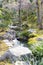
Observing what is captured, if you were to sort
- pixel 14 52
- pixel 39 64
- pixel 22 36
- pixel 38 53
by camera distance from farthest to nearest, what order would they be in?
1. pixel 22 36
2. pixel 38 53
3. pixel 14 52
4. pixel 39 64

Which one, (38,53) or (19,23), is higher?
(38,53)

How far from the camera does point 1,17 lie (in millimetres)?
17141

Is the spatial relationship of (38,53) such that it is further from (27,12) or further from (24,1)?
(24,1)

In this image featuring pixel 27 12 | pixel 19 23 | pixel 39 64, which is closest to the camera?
pixel 39 64

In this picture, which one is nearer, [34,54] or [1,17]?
[34,54]

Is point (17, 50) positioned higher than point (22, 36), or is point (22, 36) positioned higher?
point (17, 50)

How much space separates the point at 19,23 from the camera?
68.1 feet

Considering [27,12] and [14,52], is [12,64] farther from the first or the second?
[27,12]

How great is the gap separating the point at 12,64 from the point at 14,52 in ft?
2.00

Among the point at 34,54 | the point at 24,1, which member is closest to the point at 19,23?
the point at 24,1

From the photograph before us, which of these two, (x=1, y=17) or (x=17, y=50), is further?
(x=1, y=17)

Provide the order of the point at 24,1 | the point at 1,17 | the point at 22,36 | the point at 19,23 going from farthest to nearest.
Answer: the point at 24,1 < the point at 19,23 < the point at 1,17 < the point at 22,36

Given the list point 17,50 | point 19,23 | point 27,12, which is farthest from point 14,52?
point 27,12

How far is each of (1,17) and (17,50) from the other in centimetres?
949
